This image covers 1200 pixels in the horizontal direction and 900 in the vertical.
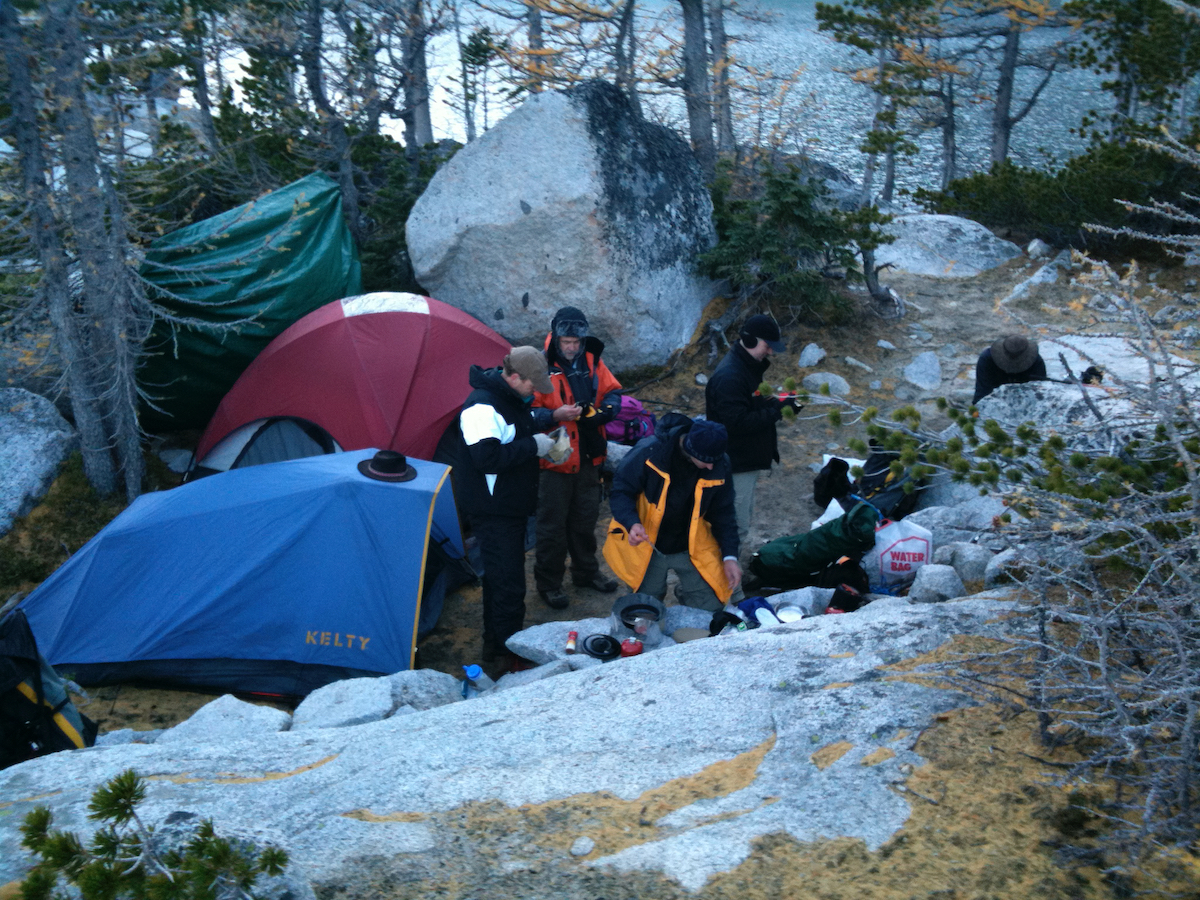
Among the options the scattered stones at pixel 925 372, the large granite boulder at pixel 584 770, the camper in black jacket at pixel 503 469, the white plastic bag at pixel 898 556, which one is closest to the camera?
the large granite boulder at pixel 584 770

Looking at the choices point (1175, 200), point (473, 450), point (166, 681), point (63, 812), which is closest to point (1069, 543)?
point (473, 450)

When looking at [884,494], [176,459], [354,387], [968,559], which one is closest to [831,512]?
[884,494]

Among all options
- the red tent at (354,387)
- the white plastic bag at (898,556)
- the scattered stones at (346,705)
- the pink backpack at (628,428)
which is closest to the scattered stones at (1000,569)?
the white plastic bag at (898,556)

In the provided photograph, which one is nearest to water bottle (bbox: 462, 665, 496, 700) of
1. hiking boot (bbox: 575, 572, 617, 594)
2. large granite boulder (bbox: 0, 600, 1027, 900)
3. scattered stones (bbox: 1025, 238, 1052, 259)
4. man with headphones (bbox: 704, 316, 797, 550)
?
large granite boulder (bbox: 0, 600, 1027, 900)

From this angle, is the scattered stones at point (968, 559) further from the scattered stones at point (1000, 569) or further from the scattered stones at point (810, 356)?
the scattered stones at point (810, 356)

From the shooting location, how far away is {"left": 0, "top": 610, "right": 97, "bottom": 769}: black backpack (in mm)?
3697

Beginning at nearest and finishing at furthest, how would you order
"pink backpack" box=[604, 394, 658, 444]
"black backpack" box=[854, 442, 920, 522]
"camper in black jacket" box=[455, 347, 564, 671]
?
"camper in black jacket" box=[455, 347, 564, 671] → "black backpack" box=[854, 442, 920, 522] → "pink backpack" box=[604, 394, 658, 444]

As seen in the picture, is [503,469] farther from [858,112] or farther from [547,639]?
[858,112]

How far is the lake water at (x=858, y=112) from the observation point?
22.3 m

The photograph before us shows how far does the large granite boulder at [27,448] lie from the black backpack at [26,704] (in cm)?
373

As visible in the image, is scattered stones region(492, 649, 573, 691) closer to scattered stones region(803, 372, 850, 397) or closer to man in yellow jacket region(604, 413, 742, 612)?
man in yellow jacket region(604, 413, 742, 612)

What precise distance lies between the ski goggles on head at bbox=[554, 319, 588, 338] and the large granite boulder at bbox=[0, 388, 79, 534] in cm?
457

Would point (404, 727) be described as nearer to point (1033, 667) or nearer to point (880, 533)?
point (1033, 667)

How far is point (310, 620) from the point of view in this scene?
5.34 m
